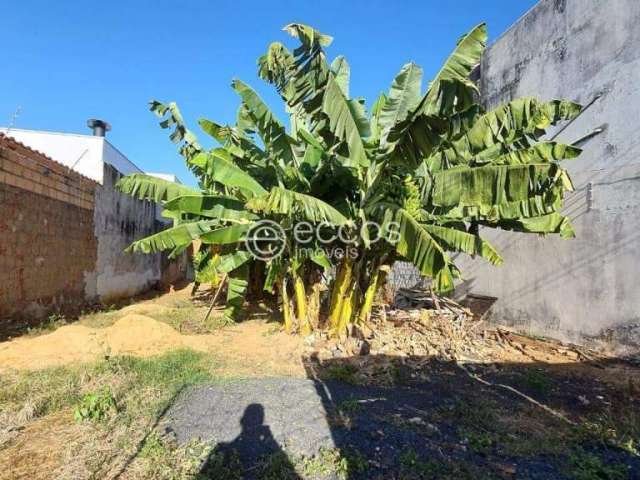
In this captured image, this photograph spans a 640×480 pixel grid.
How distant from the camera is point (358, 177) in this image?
212 inches

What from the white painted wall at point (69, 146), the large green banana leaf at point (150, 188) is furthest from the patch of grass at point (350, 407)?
the white painted wall at point (69, 146)

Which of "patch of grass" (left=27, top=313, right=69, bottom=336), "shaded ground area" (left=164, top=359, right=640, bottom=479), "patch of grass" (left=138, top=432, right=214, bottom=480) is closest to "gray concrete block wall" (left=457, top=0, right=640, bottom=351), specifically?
"shaded ground area" (left=164, top=359, right=640, bottom=479)

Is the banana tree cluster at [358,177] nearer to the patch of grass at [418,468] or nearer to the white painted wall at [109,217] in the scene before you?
the patch of grass at [418,468]

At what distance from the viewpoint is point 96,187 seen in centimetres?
902

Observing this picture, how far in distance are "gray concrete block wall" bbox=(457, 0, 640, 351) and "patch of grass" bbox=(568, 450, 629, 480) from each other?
3.92 m

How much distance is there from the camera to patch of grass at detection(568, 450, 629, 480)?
2881 millimetres

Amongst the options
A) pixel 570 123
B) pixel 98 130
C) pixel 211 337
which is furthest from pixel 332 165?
pixel 98 130

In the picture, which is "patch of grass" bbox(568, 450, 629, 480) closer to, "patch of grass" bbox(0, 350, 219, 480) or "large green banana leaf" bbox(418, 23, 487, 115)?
"patch of grass" bbox(0, 350, 219, 480)

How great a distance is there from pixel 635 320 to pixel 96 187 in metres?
10.1

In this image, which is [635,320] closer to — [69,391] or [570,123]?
[570,123]

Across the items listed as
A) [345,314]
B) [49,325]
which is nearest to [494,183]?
[345,314]

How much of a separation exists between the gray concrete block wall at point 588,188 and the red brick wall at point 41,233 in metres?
8.52

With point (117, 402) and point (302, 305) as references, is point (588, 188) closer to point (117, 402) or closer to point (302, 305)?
point (302, 305)

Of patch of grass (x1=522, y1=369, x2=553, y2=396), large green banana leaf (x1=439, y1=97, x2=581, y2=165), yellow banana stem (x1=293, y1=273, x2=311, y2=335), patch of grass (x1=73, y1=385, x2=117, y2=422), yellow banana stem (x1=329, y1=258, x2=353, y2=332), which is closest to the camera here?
patch of grass (x1=73, y1=385, x2=117, y2=422)
